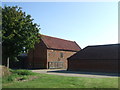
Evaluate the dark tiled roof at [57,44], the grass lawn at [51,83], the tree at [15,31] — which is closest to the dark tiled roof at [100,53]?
the dark tiled roof at [57,44]

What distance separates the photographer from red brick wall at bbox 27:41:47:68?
40.2m

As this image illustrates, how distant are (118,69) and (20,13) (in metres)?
17.9

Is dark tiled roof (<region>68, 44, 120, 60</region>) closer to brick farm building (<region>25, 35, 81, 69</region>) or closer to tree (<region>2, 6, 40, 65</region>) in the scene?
brick farm building (<region>25, 35, 81, 69</region>)

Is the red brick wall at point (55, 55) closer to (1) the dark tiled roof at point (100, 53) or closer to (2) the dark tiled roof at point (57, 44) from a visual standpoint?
(2) the dark tiled roof at point (57, 44)

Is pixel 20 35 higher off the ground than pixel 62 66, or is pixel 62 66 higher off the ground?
pixel 20 35

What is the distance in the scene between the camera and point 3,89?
10.3 m

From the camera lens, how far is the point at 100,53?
3241 cm

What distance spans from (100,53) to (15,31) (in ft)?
58.7

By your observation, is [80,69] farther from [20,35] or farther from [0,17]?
[0,17]

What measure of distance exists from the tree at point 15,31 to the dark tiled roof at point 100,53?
13484mm

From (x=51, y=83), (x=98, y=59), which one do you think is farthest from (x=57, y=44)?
(x=51, y=83)

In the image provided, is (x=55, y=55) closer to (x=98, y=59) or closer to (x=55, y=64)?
(x=55, y=64)

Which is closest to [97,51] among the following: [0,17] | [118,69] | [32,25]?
[118,69]

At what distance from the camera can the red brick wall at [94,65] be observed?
29472 millimetres
